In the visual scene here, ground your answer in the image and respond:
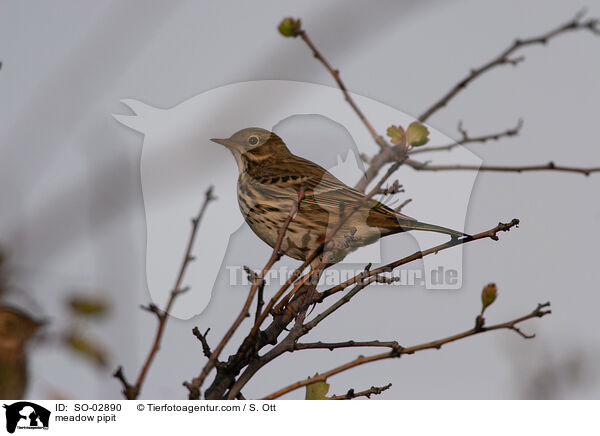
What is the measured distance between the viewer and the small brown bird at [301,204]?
445 cm

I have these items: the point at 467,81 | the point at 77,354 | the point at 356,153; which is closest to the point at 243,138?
the point at 356,153

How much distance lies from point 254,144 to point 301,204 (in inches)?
37.2

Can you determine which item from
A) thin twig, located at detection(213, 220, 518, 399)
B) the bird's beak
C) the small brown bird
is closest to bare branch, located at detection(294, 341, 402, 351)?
thin twig, located at detection(213, 220, 518, 399)

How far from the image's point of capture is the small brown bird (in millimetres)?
4445

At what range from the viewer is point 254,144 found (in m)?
5.70

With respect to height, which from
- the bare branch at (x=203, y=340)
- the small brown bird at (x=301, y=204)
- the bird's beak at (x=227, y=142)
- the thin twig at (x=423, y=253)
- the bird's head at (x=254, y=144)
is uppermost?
the bird's head at (x=254, y=144)

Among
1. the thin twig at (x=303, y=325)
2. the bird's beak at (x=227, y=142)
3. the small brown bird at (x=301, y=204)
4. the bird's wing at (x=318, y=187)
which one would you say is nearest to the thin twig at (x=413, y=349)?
the thin twig at (x=303, y=325)

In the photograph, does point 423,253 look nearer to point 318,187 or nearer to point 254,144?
point 318,187
